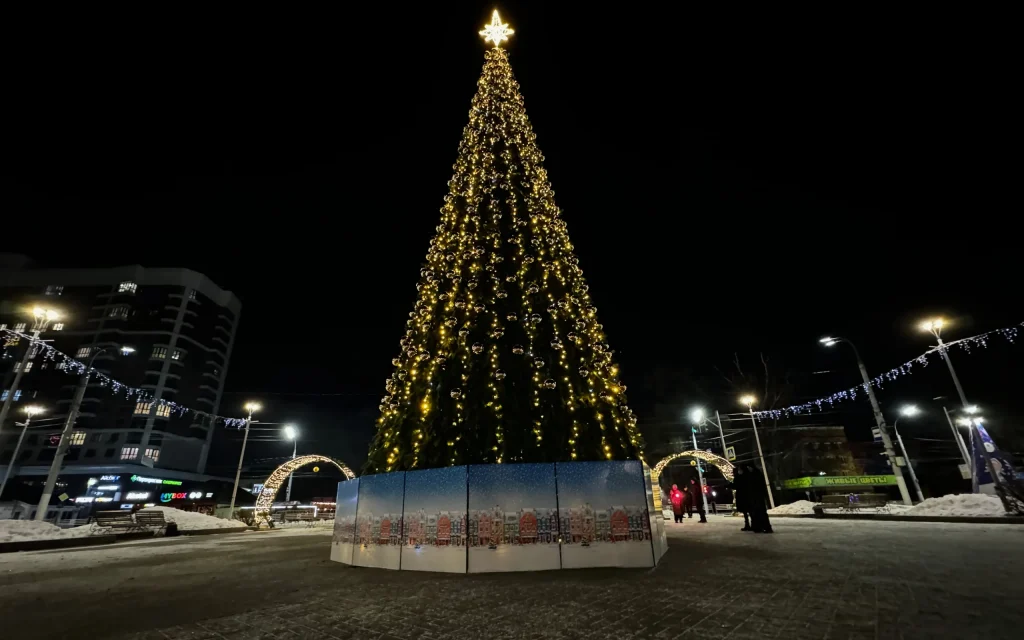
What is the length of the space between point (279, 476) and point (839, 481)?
56.9 meters

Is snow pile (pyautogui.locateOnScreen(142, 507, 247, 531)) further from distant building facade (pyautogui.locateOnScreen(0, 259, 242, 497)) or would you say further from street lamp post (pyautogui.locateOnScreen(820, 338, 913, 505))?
distant building facade (pyautogui.locateOnScreen(0, 259, 242, 497))

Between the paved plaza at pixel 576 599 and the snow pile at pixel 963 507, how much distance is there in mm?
7984

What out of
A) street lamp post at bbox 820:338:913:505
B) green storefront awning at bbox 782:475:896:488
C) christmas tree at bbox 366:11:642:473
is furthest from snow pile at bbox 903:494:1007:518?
green storefront awning at bbox 782:475:896:488

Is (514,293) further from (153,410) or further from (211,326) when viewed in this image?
(211,326)

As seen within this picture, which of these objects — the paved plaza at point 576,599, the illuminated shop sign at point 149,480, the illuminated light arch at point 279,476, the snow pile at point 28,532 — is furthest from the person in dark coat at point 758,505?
the illuminated shop sign at point 149,480

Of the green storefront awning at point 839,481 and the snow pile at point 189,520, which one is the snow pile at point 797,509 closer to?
the snow pile at point 189,520

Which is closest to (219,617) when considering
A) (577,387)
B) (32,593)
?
(32,593)

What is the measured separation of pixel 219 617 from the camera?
4.54m

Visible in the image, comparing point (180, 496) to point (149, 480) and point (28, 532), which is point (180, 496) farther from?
point (28, 532)

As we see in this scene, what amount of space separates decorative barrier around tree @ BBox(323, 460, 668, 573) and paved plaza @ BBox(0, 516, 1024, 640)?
326 millimetres

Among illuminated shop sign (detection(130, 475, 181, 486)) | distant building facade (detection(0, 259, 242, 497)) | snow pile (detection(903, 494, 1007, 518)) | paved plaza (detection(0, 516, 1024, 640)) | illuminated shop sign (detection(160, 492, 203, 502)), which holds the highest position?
distant building facade (detection(0, 259, 242, 497))

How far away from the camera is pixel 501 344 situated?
8688 mm

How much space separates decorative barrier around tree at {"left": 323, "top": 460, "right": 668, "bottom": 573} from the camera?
23.0ft

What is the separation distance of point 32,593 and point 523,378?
26.4 ft
